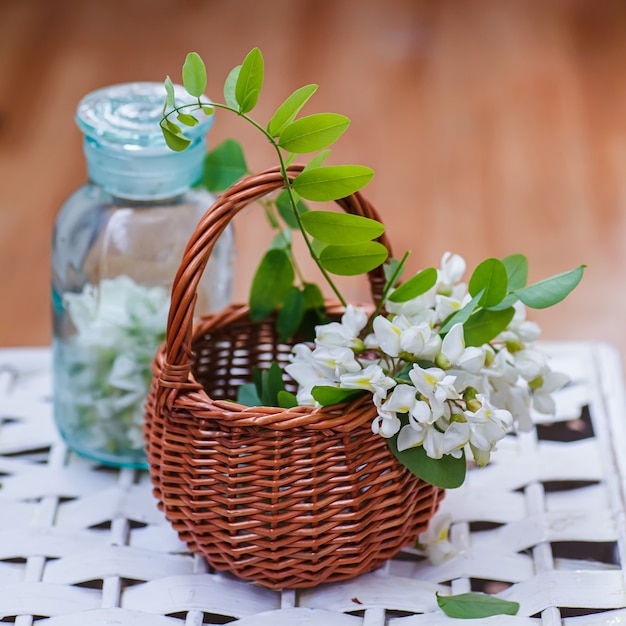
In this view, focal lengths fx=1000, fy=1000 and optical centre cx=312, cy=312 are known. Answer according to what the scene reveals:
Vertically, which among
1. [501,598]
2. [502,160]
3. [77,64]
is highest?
[77,64]

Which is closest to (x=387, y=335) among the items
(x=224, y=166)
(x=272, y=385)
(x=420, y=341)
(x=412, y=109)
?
(x=420, y=341)

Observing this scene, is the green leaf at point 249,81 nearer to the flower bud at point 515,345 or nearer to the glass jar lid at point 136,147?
the glass jar lid at point 136,147

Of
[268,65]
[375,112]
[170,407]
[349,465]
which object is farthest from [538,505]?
[268,65]

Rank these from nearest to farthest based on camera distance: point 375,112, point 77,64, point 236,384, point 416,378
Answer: point 416,378 → point 236,384 → point 375,112 → point 77,64

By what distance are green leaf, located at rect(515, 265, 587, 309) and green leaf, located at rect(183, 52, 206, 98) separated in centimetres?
26

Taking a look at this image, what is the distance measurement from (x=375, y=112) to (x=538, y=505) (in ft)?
3.55

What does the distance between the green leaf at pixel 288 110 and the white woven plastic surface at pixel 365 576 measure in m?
0.33

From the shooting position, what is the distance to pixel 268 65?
1.91 m

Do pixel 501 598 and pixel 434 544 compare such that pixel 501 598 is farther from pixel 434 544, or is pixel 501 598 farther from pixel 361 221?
pixel 361 221

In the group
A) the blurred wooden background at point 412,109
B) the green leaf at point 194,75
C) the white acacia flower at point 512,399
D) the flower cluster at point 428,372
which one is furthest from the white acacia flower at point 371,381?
the blurred wooden background at point 412,109

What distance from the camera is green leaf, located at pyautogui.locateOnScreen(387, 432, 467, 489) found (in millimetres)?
658

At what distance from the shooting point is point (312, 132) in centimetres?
67

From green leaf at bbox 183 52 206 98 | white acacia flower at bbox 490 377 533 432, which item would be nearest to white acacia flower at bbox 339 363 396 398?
white acacia flower at bbox 490 377 533 432

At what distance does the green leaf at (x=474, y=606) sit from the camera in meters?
0.69
